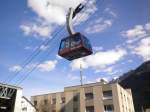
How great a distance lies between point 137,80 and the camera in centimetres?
11756

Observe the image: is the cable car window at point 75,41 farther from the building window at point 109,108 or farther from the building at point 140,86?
the building at point 140,86

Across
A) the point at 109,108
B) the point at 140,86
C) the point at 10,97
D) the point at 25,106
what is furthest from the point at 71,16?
the point at 140,86

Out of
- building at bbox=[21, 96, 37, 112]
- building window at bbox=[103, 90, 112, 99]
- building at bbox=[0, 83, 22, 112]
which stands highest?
building window at bbox=[103, 90, 112, 99]

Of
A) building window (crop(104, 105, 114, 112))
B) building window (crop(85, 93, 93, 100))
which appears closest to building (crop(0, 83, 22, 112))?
building window (crop(104, 105, 114, 112))

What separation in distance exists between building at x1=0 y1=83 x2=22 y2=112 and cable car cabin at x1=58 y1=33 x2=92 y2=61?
4.90 m

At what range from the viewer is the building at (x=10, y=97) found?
1936 cm

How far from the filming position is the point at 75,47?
18.6m

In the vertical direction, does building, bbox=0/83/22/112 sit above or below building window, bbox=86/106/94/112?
below

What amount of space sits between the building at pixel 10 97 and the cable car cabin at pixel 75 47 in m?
4.90

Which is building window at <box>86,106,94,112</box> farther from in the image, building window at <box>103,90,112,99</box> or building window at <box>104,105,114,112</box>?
building window at <box>103,90,112,99</box>

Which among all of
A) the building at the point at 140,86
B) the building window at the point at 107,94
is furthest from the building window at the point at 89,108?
the building at the point at 140,86

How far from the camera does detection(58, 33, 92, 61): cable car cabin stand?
60.7 feet

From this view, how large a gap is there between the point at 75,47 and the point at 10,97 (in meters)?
6.96

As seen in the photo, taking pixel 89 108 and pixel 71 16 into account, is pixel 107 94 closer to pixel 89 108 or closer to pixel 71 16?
pixel 89 108
